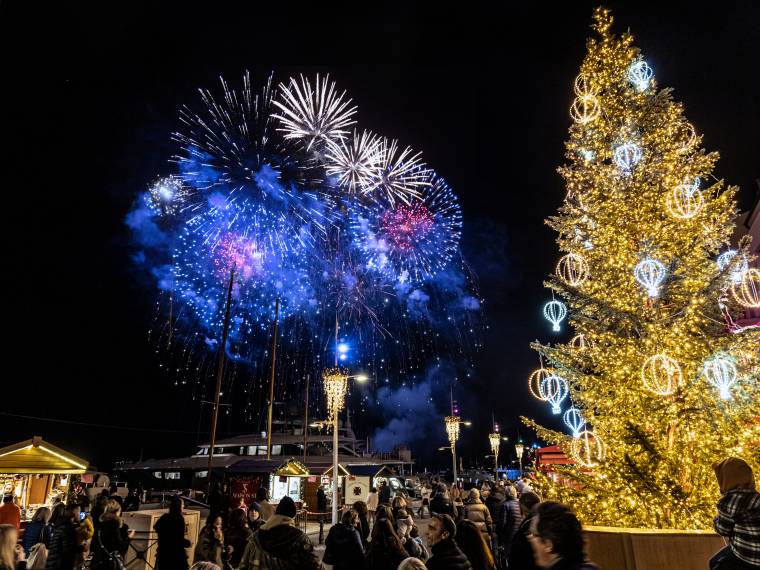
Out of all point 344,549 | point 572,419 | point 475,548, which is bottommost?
point 344,549

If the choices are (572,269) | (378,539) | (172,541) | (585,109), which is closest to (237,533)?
(172,541)

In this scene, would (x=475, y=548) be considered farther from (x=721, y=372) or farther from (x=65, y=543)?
(x=65, y=543)

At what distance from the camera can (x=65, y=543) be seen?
729 centimetres

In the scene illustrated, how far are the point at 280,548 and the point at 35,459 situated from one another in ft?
34.9

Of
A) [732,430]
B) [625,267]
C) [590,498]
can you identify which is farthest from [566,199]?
[590,498]

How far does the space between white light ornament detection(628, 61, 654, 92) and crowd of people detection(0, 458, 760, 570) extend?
9.23m

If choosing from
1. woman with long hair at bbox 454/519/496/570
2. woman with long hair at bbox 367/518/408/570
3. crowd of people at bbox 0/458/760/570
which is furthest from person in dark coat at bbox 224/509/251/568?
woman with long hair at bbox 454/519/496/570

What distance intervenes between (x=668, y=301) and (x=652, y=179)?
8.67 ft

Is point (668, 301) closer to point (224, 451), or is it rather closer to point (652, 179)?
point (652, 179)

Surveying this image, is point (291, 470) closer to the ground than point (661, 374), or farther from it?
closer to the ground

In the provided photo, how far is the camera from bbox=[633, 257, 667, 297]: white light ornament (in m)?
8.55

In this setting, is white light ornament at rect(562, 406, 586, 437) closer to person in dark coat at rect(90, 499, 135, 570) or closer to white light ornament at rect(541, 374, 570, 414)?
white light ornament at rect(541, 374, 570, 414)

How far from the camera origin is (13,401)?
39.6 metres

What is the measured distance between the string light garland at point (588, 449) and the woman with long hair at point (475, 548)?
4.30 m
